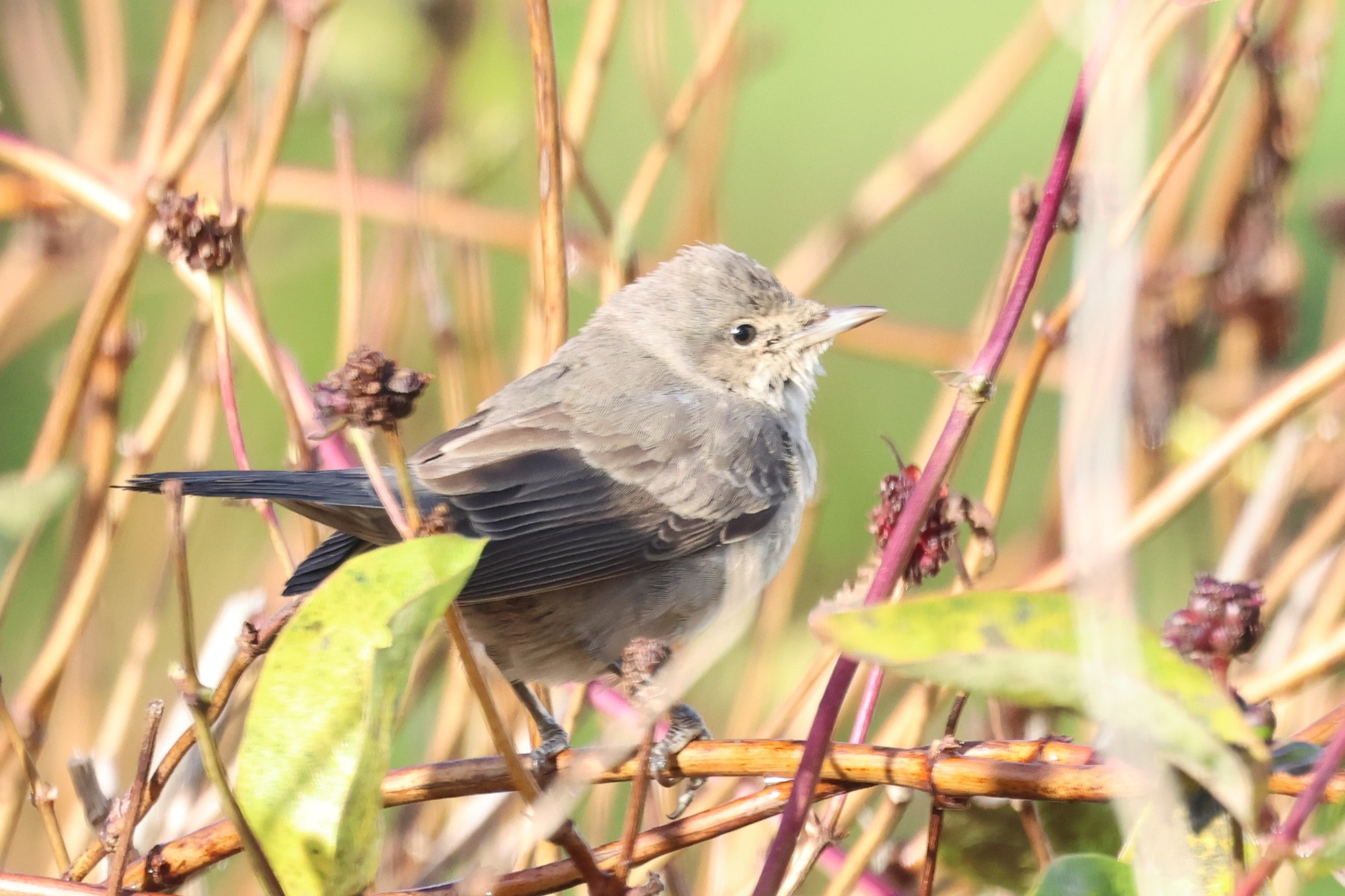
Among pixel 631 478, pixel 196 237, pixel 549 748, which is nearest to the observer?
pixel 196 237

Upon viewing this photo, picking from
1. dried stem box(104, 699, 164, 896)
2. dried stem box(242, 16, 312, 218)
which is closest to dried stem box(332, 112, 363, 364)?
dried stem box(242, 16, 312, 218)

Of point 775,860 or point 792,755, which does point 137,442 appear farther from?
point 775,860

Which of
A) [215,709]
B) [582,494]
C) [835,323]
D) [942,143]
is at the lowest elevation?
[215,709]

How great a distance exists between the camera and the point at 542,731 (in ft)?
7.91

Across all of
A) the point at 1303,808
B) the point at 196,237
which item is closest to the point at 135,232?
the point at 196,237

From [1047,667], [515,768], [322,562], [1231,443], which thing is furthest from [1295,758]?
[322,562]

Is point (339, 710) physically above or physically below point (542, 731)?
below

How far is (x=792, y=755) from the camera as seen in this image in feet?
4.58

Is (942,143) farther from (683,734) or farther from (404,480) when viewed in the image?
(404,480)

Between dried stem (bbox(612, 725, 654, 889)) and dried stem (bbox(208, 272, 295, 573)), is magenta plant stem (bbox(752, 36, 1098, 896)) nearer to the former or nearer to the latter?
dried stem (bbox(612, 725, 654, 889))

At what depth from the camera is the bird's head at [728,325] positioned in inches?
124

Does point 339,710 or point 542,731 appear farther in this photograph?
point 542,731

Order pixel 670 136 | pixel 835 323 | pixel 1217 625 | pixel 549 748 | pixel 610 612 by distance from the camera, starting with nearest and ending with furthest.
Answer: pixel 1217 625
pixel 549 748
pixel 670 136
pixel 610 612
pixel 835 323

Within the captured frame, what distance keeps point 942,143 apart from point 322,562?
4.87 feet
